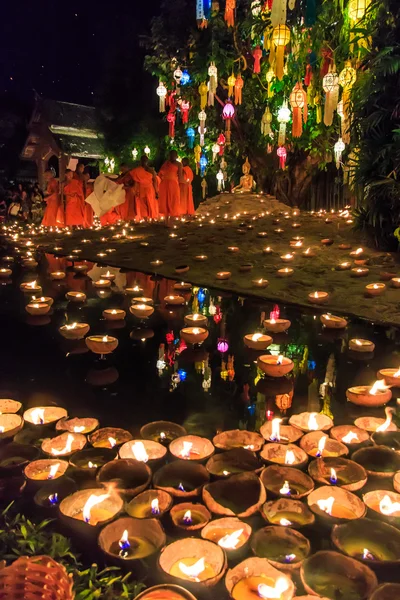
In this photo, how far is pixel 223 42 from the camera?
1273 centimetres

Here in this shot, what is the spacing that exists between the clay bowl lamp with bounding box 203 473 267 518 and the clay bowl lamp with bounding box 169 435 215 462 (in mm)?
236

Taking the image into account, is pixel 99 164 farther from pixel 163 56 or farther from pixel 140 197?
pixel 140 197

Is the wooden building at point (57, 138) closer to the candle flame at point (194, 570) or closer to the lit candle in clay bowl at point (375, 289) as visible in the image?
the lit candle in clay bowl at point (375, 289)

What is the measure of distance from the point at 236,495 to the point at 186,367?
1.36 metres

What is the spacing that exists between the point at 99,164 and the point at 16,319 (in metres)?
21.4

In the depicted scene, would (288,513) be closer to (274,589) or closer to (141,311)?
(274,589)

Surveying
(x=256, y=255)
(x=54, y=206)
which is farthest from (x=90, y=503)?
(x=54, y=206)

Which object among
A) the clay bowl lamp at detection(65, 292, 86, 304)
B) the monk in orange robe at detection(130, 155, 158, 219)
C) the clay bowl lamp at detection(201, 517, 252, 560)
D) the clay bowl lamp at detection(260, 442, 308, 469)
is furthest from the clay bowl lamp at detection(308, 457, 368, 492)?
the monk in orange robe at detection(130, 155, 158, 219)

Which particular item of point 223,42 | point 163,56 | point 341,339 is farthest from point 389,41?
point 163,56

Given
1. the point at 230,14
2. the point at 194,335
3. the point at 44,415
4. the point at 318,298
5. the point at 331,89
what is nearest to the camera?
the point at 44,415

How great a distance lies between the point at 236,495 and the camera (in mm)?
1745

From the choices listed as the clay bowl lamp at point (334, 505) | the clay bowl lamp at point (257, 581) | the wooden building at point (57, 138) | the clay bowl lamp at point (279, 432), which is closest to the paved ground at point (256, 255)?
the clay bowl lamp at point (279, 432)

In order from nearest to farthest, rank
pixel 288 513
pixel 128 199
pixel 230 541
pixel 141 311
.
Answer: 1. pixel 230 541
2. pixel 288 513
3. pixel 141 311
4. pixel 128 199

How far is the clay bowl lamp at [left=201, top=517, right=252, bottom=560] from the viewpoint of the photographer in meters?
1.48
